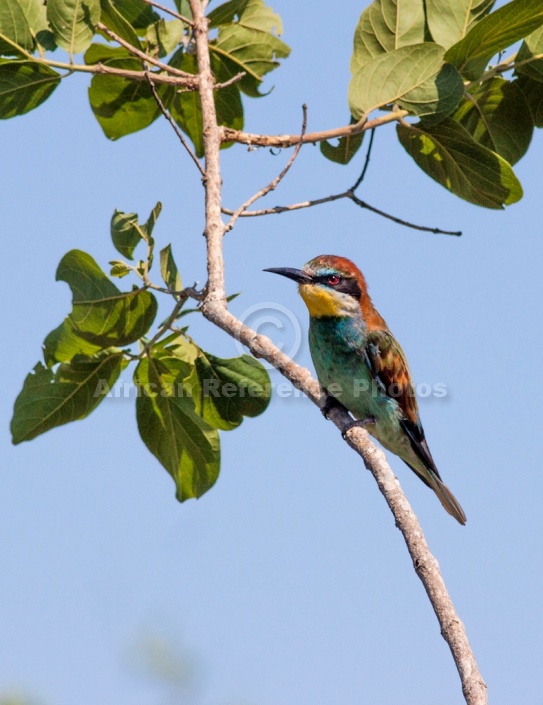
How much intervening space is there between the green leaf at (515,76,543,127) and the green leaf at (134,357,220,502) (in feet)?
5.35

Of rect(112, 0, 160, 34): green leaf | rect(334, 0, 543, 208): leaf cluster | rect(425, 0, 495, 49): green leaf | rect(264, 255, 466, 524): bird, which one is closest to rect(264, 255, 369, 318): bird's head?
rect(264, 255, 466, 524): bird

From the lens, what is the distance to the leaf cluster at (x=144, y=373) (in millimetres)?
2994

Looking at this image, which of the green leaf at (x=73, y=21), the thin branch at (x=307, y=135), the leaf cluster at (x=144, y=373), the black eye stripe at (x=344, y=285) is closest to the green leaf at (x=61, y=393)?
the leaf cluster at (x=144, y=373)

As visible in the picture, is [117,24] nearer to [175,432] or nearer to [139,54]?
[139,54]

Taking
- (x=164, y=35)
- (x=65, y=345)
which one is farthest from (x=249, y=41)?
(x=65, y=345)

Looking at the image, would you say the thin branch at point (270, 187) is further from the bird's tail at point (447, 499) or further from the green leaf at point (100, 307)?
the bird's tail at point (447, 499)

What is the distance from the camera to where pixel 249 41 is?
3.54 m

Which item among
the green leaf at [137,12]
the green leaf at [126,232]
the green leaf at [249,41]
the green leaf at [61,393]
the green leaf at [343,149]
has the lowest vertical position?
the green leaf at [61,393]

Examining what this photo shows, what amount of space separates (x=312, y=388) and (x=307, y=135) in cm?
93

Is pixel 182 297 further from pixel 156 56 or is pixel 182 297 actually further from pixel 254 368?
pixel 156 56

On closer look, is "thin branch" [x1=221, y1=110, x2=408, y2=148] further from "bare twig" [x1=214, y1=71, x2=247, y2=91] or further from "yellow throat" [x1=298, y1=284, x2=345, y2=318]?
"yellow throat" [x1=298, y1=284, x2=345, y2=318]

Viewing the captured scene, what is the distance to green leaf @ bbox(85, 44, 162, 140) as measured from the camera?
3576 mm

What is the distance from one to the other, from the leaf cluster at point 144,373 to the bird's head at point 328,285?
83 centimetres

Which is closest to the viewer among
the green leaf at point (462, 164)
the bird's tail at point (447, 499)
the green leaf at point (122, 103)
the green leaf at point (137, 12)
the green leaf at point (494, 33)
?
the green leaf at point (494, 33)
